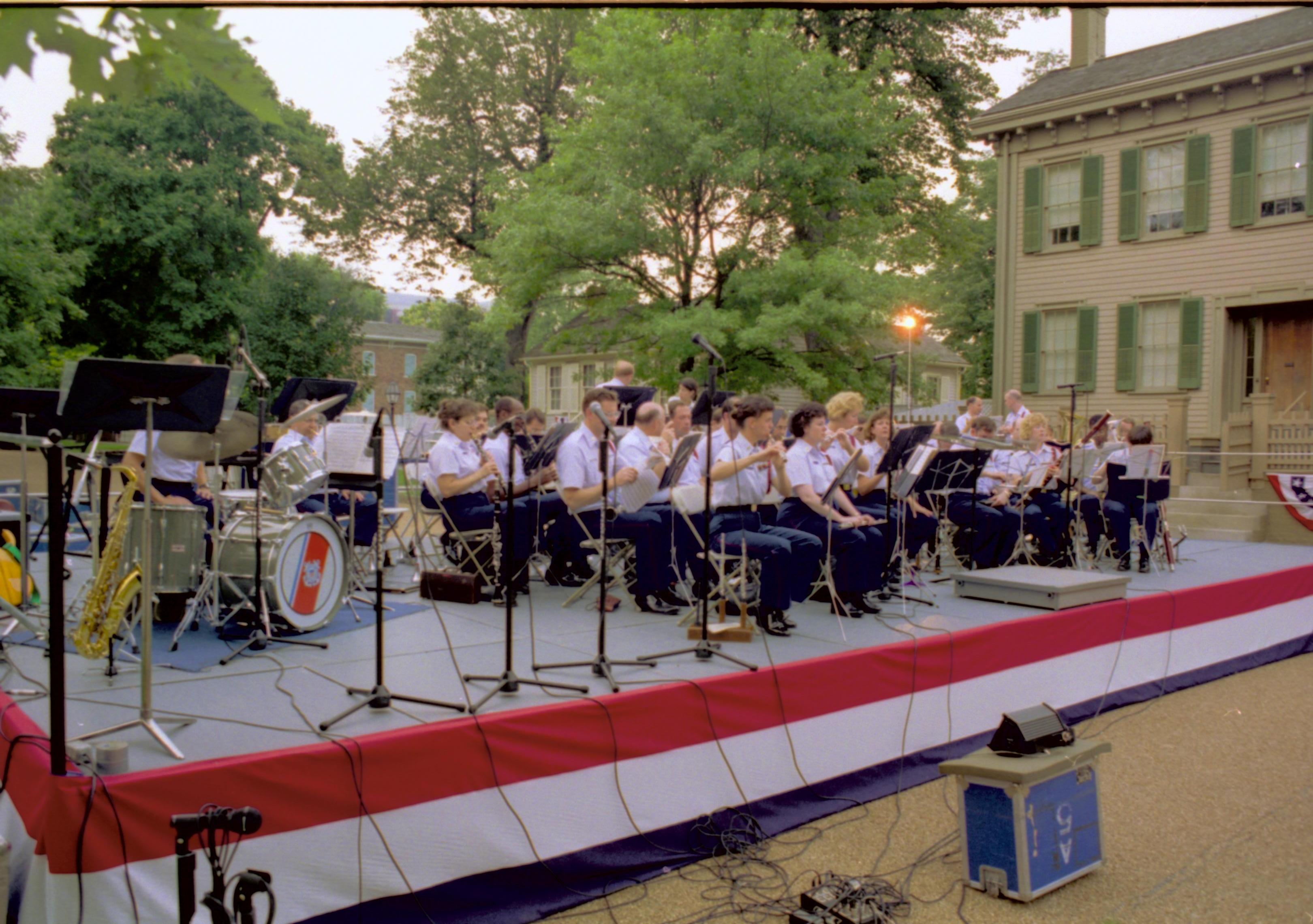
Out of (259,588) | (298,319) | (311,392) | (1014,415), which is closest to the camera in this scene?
(259,588)

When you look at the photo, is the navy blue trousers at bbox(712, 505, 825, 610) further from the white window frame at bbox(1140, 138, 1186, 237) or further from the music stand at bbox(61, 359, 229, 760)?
the white window frame at bbox(1140, 138, 1186, 237)

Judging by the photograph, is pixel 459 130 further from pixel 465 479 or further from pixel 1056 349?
pixel 465 479

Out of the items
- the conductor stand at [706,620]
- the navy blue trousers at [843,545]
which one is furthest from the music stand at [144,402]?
the navy blue trousers at [843,545]

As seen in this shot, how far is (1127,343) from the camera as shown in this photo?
60.7ft

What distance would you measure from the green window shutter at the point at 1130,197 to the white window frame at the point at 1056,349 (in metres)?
1.65

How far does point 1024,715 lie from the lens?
4.66m

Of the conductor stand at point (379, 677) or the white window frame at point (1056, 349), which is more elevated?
the white window frame at point (1056, 349)

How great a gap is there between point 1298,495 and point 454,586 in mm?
13061

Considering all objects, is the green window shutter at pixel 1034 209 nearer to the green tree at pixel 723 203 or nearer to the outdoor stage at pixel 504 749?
the green tree at pixel 723 203

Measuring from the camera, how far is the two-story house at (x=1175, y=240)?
651 inches

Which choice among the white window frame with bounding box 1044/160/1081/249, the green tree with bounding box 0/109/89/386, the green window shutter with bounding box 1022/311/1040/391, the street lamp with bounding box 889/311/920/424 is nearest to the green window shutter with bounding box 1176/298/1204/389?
the white window frame with bounding box 1044/160/1081/249

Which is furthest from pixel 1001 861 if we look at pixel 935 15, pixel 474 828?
pixel 935 15

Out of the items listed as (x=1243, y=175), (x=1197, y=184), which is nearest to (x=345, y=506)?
(x=1197, y=184)

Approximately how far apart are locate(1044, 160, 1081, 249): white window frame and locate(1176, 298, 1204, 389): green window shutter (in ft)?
8.53
